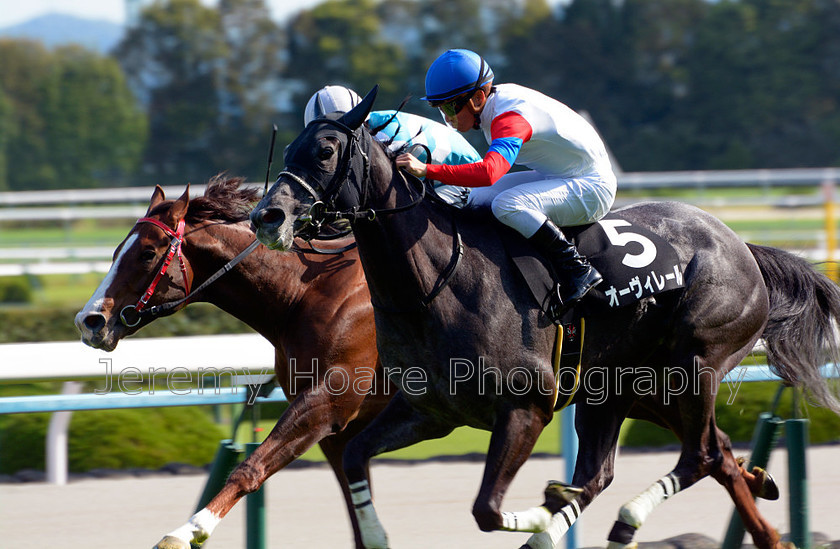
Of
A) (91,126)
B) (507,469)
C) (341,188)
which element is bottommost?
(507,469)

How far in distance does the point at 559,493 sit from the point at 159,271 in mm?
1509

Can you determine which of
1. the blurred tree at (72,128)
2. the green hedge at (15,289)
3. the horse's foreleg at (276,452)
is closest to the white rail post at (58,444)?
the horse's foreleg at (276,452)

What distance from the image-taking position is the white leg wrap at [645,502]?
11.0ft

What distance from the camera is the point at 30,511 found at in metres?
4.47

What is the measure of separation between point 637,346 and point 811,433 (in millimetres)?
2845

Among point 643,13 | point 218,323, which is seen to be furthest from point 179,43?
point 218,323

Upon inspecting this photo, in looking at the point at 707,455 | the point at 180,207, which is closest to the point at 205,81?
the point at 180,207

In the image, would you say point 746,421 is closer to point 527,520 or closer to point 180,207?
point 527,520

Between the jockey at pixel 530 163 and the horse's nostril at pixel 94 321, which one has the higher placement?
the jockey at pixel 530 163

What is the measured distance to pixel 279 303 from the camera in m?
3.81

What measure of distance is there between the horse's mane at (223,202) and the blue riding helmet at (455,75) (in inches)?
40.3

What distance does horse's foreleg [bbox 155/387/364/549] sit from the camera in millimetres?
3113

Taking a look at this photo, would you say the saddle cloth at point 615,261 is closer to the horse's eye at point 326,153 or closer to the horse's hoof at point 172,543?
the horse's eye at point 326,153

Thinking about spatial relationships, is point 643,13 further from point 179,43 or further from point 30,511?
point 30,511
